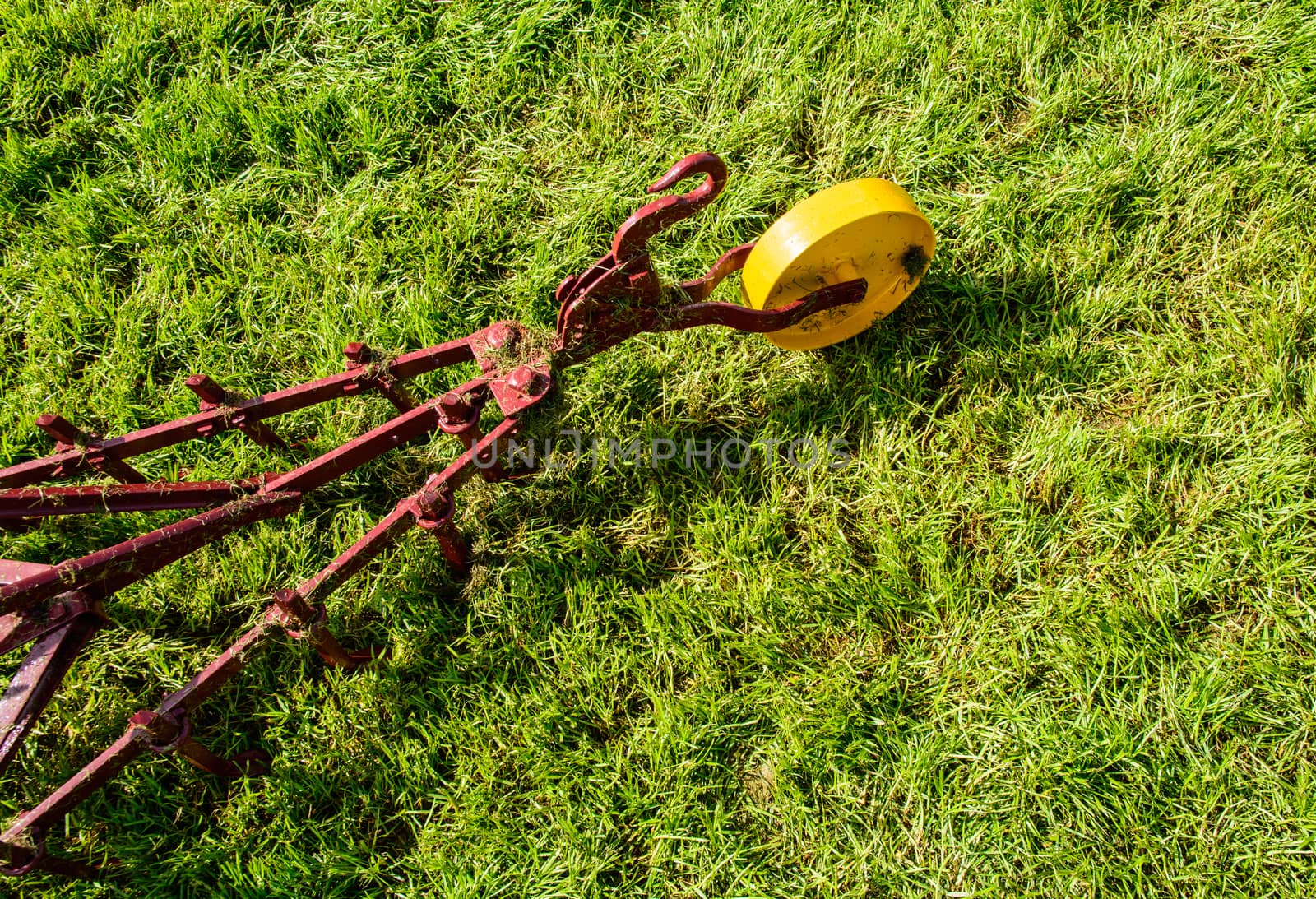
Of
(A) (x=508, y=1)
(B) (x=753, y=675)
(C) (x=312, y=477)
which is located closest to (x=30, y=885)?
(C) (x=312, y=477)

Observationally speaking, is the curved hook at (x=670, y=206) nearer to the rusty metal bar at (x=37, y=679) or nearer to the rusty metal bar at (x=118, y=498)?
the rusty metal bar at (x=118, y=498)

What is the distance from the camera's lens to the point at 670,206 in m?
2.55

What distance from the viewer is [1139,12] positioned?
375 cm

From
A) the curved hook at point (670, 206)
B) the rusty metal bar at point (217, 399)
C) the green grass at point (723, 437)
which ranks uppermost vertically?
the curved hook at point (670, 206)

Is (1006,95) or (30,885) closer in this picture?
(30,885)

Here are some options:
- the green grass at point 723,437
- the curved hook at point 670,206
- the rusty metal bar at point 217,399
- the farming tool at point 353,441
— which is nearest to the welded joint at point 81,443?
the farming tool at point 353,441

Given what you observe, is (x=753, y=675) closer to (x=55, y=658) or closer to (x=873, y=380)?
(x=873, y=380)

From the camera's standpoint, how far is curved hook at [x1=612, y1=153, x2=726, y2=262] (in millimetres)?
2527

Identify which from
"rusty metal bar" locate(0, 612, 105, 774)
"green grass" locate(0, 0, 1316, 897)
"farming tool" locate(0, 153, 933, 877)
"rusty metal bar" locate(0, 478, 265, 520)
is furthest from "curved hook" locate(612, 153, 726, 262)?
"rusty metal bar" locate(0, 612, 105, 774)

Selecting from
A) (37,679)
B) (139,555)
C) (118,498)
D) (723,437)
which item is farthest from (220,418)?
(723,437)

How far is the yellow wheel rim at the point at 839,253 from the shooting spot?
112 inches

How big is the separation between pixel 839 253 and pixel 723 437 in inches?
28.9

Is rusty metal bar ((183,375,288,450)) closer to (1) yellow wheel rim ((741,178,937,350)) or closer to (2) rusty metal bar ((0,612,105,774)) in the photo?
(2) rusty metal bar ((0,612,105,774))

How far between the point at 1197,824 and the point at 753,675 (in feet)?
4.20
